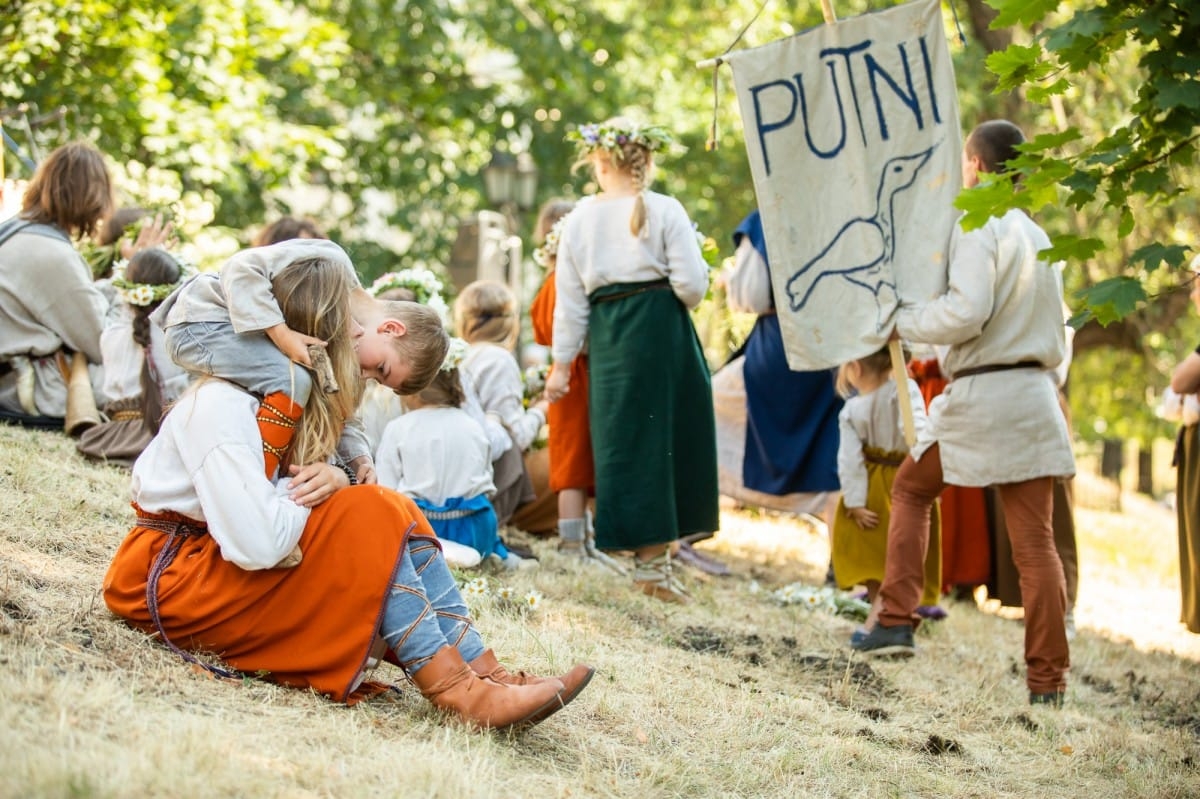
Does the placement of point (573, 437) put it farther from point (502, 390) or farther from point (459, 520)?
point (459, 520)

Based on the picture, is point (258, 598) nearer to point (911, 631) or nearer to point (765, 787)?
point (765, 787)

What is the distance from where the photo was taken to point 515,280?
486 inches

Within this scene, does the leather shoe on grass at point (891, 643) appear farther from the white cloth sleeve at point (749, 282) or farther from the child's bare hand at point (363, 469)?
the child's bare hand at point (363, 469)

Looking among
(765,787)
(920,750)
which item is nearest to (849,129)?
(920,750)

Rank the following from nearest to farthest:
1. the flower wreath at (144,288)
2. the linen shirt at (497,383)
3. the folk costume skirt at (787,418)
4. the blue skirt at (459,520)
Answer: the blue skirt at (459,520)
the flower wreath at (144,288)
the linen shirt at (497,383)
the folk costume skirt at (787,418)

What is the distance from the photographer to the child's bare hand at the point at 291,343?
339 cm

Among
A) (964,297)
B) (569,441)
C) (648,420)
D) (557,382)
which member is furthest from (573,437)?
(964,297)

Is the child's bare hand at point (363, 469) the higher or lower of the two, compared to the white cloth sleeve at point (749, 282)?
lower

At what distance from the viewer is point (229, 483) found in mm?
3186

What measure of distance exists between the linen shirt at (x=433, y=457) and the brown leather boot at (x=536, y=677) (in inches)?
84.9

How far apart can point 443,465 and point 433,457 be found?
0.05m

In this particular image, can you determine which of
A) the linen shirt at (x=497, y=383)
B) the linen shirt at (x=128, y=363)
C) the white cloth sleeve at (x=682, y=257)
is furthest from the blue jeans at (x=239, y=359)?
the linen shirt at (x=497, y=383)

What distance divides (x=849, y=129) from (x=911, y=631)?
197 cm

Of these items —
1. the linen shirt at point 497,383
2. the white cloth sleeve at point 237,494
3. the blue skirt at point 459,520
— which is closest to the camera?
the white cloth sleeve at point 237,494
